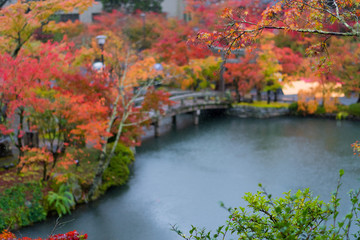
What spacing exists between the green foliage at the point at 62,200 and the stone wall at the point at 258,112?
15.9m

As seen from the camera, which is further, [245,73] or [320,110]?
[245,73]

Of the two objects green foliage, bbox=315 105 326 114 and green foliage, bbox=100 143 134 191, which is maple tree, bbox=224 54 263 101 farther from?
green foliage, bbox=100 143 134 191

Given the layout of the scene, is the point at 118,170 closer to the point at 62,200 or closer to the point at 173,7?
the point at 62,200

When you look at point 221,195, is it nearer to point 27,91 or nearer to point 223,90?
point 27,91

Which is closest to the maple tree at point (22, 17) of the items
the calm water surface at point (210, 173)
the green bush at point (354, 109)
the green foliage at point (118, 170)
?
the green foliage at point (118, 170)

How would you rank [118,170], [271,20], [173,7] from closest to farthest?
[271,20] → [118,170] → [173,7]

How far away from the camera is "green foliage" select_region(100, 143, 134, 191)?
13.4m

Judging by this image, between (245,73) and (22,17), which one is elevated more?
(22,17)

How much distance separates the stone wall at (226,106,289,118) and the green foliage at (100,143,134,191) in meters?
12.2

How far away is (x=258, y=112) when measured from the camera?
25.2 m

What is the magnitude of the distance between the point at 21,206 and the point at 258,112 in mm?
17458

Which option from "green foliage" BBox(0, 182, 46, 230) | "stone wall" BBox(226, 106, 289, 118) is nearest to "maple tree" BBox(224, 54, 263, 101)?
"stone wall" BBox(226, 106, 289, 118)

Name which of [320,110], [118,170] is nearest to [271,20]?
[118,170]

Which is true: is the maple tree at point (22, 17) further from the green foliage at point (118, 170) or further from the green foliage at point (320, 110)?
the green foliage at point (320, 110)
